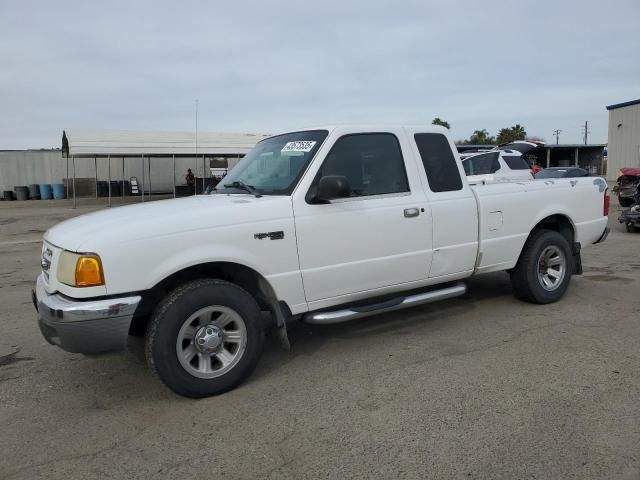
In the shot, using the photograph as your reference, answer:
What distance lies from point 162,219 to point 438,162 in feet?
8.55

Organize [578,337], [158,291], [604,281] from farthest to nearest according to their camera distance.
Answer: [604,281] < [578,337] < [158,291]

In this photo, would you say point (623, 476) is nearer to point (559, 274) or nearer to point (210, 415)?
point (210, 415)

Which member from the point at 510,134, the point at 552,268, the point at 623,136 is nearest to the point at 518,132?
the point at 510,134

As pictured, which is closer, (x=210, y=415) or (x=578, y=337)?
(x=210, y=415)

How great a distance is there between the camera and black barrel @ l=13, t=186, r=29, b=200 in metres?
28.8

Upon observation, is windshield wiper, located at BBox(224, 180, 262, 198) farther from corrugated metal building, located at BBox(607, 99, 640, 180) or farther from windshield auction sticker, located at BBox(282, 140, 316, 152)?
corrugated metal building, located at BBox(607, 99, 640, 180)

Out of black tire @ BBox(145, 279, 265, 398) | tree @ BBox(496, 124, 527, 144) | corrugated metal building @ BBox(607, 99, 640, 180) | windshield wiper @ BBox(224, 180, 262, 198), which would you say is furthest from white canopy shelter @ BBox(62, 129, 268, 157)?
tree @ BBox(496, 124, 527, 144)

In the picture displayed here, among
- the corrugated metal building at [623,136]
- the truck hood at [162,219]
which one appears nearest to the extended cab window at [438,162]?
the truck hood at [162,219]

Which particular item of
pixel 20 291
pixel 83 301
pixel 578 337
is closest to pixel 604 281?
pixel 578 337

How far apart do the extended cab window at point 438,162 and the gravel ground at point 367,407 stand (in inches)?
54.1

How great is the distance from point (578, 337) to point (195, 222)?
3.47 m

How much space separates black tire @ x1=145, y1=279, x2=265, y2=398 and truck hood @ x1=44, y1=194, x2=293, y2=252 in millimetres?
433

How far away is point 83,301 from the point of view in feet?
10.9

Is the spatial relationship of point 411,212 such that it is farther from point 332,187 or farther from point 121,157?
point 121,157
